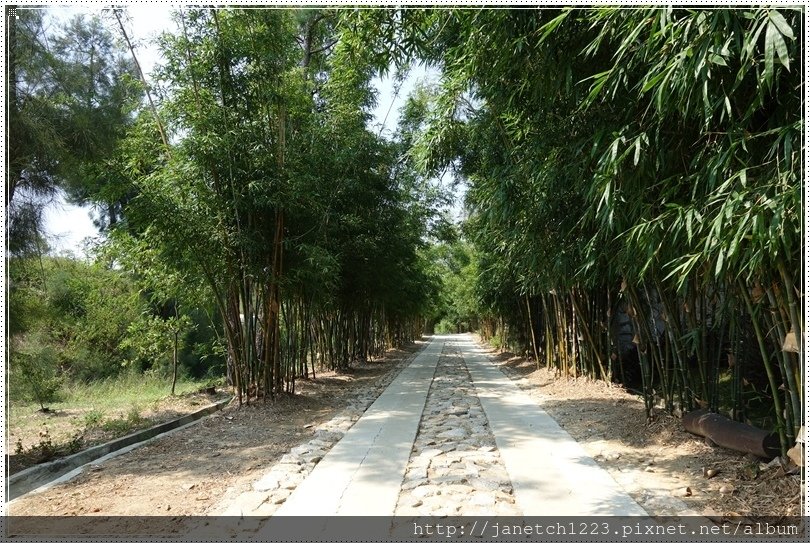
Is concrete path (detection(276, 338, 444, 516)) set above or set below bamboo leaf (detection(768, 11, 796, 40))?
below

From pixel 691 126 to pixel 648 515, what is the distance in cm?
201

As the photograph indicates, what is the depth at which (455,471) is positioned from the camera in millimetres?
3611

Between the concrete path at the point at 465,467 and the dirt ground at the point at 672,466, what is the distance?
0.52 ft

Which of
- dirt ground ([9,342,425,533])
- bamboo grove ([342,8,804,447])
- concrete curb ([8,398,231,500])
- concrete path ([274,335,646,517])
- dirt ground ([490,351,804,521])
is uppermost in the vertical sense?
bamboo grove ([342,8,804,447])

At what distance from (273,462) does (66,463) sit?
56.4 inches

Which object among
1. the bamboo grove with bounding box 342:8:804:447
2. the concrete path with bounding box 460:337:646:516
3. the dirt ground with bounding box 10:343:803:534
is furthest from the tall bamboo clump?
the concrete path with bounding box 460:337:646:516

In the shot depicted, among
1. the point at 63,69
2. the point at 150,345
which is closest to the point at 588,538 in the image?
the point at 63,69

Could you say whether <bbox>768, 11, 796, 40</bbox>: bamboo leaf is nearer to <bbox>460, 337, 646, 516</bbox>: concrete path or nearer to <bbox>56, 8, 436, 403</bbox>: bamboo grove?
<bbox>460, 337, 646, 516</bbox>: concrete path

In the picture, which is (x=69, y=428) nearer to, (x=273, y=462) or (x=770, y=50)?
(x=273, y=462)

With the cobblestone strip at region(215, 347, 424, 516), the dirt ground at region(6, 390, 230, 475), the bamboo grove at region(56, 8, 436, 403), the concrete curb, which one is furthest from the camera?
the bamboo grove at region(56, 8, 436, 403)

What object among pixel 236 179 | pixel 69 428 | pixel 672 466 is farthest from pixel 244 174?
pixel 672 466

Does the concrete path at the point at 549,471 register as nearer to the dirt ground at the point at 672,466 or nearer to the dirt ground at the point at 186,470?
the dirt ground at the point at 672,466

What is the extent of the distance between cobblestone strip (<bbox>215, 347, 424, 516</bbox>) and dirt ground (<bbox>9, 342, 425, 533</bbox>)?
95mm

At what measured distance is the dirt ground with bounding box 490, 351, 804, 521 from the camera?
2.83 metres
